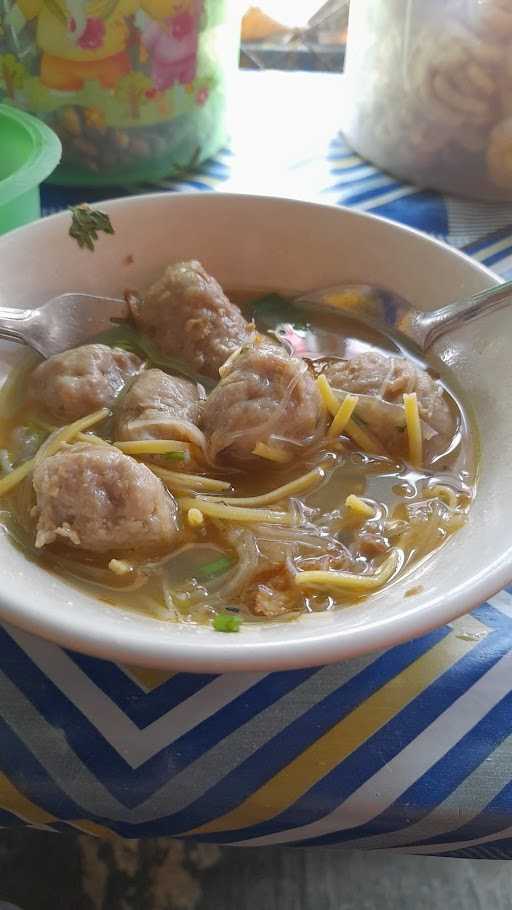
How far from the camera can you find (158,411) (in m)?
1.66

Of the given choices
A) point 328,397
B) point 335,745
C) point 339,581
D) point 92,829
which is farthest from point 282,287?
point 92,829

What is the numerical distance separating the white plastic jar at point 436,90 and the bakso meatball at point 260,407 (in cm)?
132

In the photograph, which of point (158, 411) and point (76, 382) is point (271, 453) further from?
point (76, 382)

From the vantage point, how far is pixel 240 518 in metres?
1.54

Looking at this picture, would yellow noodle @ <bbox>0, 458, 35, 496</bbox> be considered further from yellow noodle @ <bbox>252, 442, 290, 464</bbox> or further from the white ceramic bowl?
yellow noodle @ <bbox>252, 442, 290, 464</bbox>

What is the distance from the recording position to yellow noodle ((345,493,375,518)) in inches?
61.2

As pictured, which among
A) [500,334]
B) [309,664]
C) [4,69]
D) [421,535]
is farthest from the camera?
[4,69]

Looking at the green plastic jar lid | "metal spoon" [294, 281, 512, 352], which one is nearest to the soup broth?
"metal spoon" [294, 281, 512, 352]

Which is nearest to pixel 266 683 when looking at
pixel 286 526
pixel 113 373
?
pixel 286 526

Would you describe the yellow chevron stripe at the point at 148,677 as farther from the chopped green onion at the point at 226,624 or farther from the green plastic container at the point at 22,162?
the green plastic container at the point at 22,162

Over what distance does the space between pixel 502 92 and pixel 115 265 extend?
132 cm

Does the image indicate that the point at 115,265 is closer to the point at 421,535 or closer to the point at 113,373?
the point at 113,373

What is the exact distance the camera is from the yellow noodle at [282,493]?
1.58 metres

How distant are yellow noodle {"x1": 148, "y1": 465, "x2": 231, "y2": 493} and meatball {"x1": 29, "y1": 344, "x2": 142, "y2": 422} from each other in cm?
24
